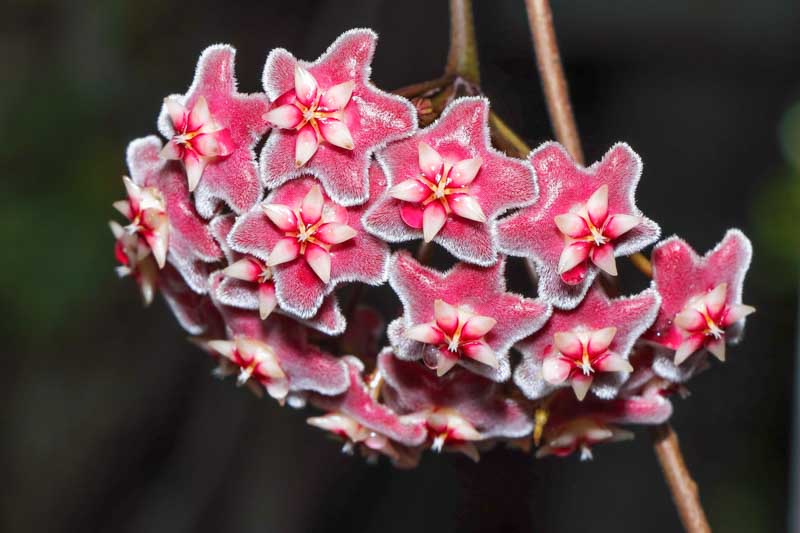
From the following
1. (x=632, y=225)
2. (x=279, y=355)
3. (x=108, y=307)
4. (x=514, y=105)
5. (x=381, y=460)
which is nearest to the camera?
(x=632, y=225)

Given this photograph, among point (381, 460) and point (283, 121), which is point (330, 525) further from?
A: point (283, 121)

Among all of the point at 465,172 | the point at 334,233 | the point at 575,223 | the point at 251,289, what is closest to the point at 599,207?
the point at 575,223

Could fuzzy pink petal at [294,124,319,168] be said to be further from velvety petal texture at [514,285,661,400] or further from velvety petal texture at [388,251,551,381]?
velvety petal texture at [514,285,661,400]

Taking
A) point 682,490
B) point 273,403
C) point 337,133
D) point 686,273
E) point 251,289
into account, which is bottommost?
point 273,403

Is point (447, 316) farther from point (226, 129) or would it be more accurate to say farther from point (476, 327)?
point (226, 129)

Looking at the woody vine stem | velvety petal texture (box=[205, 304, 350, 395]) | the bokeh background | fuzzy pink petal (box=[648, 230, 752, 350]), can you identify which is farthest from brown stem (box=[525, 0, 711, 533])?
the bokeh background

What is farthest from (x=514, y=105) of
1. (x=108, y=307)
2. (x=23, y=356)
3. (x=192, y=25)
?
(x=23, y=356)
